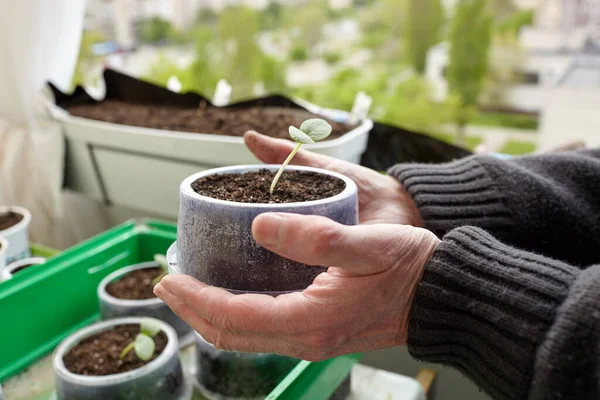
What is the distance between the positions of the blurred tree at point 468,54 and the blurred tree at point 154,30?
920mm

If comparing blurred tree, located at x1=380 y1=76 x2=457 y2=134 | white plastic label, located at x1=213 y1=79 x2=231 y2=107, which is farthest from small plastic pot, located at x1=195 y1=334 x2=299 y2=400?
blurred tree, located at x1=380 y1=76 x2=457 y2=134

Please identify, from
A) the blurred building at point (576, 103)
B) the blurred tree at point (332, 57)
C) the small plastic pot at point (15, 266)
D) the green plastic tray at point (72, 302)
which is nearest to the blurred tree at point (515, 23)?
the blurred building at point (576, 103)

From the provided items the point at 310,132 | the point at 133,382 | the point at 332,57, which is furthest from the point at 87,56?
the point at 310,132

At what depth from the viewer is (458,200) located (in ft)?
2.19

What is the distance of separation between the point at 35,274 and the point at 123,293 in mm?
152

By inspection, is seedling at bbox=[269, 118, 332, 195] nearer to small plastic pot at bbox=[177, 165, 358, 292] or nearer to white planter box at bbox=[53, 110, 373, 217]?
small plastic pot at bbox=[177, 165, 358, 292]

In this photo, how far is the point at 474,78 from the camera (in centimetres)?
130

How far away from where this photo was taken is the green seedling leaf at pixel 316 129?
1.63ft

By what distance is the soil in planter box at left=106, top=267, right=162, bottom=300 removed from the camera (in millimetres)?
936

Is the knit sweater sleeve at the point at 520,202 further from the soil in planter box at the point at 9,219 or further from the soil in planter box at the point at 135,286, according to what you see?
the soil in planter box at the point at 9,219

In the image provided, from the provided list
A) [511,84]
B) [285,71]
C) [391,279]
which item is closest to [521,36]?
[511,84]

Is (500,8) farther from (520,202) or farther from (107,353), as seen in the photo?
(107,353)

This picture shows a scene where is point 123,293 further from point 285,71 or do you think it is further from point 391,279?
point 285,71

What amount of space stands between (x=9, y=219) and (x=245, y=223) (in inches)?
33.2
